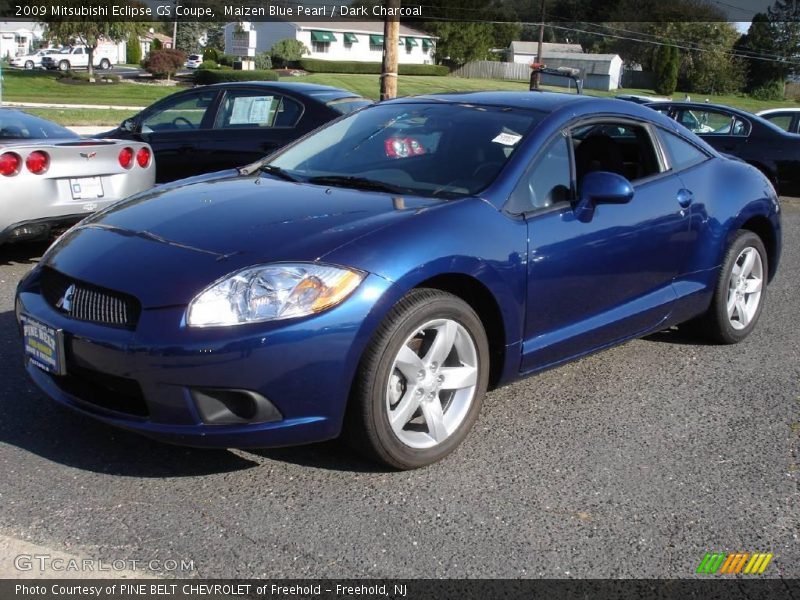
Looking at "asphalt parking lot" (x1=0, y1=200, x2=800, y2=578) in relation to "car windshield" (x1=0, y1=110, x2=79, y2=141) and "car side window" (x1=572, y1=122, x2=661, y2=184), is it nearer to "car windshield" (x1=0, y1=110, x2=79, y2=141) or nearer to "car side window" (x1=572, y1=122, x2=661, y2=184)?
"car side window" (x1=572, y1=122, x2=661, y2=184)

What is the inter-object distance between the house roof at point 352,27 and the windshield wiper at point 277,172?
72.5 meters

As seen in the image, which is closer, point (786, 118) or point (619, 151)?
point (619, 151)

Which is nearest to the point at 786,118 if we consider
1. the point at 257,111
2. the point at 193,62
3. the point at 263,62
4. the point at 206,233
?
the point at 257,111

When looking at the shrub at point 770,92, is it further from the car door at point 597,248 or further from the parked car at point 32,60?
the car door at point 597,248

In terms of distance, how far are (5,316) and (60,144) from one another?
1.82 meters

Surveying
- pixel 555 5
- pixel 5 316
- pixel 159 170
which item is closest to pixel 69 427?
pixel 5 316

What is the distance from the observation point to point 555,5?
10138 cm

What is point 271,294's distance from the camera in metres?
3.30

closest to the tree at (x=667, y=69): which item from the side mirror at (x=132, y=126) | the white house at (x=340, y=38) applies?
the white house at (x=340, y=38)

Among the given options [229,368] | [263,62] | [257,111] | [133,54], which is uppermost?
[257,111]

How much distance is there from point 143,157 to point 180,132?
62.3 inches

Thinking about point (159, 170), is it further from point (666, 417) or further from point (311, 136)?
point (666, 417)

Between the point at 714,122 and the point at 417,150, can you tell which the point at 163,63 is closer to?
the point at 714,122

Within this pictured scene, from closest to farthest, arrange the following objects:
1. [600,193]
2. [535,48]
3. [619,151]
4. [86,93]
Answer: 1. [600,193]
2. [619,151]
3. [86,93]
4. [535,48]
